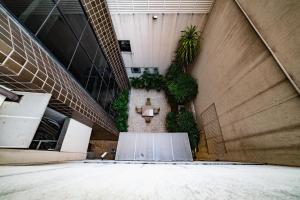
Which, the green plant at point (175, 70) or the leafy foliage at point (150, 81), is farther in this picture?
the leafy foliage at point (150, 81)

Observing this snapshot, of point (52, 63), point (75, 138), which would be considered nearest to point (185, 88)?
point (75, 138)

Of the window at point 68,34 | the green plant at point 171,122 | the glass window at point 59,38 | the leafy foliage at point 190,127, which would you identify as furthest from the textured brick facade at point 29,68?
the green plant at point 171,122

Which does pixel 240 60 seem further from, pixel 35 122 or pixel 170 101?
pixel 170 101

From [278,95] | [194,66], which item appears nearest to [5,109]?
[278,95]

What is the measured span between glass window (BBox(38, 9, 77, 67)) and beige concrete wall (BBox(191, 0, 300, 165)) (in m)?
4.33

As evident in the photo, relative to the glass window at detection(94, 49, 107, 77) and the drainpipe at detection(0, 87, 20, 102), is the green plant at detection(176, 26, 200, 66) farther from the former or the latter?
the drainpipe at detection(0, 87, 20, 102)

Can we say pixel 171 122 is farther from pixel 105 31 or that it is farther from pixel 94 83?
pixel 105 31

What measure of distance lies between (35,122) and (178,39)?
661 centimetres

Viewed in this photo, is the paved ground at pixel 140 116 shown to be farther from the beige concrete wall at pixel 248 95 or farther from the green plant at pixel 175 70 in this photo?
the beige concrete wall at pixel 248 95

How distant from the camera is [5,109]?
211cm

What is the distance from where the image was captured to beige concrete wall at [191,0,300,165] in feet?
7.25

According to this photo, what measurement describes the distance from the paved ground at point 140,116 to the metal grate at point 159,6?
16.0ft

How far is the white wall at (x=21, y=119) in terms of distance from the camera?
6.66ft

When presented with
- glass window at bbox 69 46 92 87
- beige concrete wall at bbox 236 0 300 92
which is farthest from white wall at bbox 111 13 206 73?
beige concrete wall at bbox 236 0 300 92
